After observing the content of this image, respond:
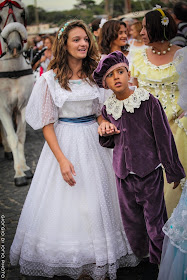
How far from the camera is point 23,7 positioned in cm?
530

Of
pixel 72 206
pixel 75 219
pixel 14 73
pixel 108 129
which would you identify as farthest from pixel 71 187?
pixel 14 73

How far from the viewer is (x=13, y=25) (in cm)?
503

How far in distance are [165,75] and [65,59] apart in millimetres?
948

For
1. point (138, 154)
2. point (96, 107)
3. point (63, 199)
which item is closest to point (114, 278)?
point (63, 199)

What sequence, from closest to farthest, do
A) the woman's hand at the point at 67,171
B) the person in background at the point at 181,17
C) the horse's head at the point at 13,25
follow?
the woman's hand at the point at 67,171, the horse's head at the point at 13,25, the person in background at the point at 181,17

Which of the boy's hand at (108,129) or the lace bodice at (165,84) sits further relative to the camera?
the lace bodice at (165,84)

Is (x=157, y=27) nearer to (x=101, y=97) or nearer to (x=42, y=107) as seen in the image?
(x=101, y=97)

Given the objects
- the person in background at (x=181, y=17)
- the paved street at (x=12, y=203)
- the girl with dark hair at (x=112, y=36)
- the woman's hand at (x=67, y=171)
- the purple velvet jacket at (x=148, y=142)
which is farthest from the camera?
the person in background at (x=181, y=17)

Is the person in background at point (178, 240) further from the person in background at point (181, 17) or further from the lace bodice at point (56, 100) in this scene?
the person in background at point (181, 17)

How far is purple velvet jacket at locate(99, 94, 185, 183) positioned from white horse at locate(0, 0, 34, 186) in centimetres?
280

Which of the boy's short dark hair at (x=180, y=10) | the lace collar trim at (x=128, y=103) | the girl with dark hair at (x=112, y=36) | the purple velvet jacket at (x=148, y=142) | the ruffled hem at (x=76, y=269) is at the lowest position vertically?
the ruffled hem at (x=76, y=269)

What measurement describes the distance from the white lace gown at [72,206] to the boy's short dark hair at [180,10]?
360cm

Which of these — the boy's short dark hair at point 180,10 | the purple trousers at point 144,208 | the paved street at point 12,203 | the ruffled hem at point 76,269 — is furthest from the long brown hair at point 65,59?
the boy's short dark hair at point 180,10

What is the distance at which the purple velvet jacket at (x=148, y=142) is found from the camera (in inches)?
107
